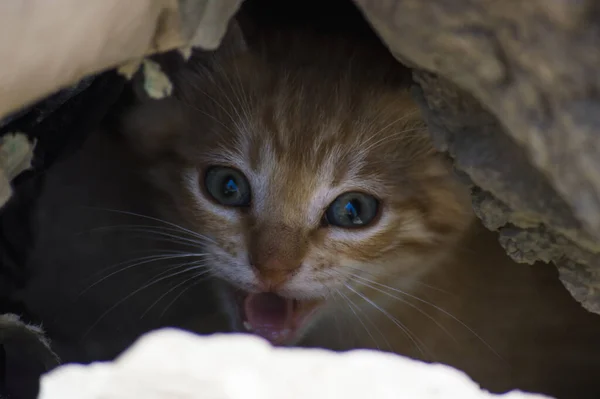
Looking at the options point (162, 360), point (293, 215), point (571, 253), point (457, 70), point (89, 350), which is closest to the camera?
point (457, 70)

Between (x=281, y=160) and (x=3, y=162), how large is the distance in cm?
65

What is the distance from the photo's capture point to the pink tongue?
5.58ft

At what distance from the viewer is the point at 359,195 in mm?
1562

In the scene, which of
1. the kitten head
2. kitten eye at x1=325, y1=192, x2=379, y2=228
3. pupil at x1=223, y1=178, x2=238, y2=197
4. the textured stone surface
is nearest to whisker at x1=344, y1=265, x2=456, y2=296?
the kitten head

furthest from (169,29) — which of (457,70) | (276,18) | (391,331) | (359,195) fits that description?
(391,331)

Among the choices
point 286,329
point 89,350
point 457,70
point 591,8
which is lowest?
point 89,350

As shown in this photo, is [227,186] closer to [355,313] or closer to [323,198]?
[323,198]

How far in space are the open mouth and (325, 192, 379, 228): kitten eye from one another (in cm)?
26

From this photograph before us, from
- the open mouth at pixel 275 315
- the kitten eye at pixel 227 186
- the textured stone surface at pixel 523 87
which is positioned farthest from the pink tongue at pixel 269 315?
the textured stone surface at pixel 523 87

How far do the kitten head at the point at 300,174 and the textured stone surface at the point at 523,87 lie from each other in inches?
18.1

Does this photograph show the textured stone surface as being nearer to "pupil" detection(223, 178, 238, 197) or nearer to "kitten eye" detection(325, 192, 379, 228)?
"kitten eye" detection(325, 192, 379, 228)

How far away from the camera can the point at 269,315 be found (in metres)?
1.73

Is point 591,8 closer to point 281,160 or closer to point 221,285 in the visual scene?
point 281,160

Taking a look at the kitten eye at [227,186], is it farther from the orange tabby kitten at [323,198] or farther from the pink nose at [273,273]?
the pink nose at [273,273]
